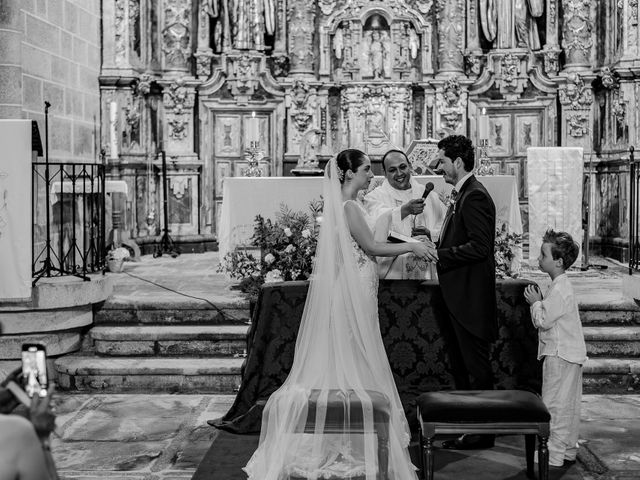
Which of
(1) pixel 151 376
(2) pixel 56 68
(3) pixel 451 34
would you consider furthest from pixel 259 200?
(3) pixel 451 34

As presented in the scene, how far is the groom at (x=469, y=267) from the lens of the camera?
5.58 meters

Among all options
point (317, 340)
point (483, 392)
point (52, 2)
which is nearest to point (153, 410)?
point (317, 340)

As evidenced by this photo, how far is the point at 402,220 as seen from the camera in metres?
6.54

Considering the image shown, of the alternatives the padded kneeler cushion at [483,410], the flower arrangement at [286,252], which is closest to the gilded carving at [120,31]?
the flower arrangement at [286,252]

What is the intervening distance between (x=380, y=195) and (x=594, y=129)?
6.92 m

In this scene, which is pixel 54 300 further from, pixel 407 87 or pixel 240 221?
pixel 407 87

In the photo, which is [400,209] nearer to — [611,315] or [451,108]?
[611,315]

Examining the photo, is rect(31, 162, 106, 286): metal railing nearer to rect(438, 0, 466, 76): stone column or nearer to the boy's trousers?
the boy's trousers

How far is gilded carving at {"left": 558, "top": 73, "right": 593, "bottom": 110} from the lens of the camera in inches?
499

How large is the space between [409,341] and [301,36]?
7.73 meters

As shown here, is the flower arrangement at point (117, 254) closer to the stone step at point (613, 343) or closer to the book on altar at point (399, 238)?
the stone step at point (613, 343)

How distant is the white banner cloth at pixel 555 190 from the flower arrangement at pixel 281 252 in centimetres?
Result: 311

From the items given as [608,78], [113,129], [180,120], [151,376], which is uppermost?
[608,78]

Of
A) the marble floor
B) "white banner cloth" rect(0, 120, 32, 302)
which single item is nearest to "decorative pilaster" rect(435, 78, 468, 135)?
the marble floor
